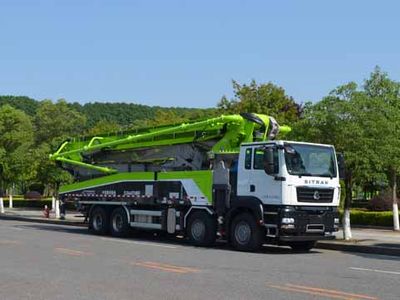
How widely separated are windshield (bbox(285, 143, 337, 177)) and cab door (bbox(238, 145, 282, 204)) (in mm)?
391

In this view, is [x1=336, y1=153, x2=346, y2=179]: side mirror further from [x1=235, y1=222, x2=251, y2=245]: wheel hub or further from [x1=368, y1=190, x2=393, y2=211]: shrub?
[x1=368, y1=190, x2=393, y2=211]: shrub

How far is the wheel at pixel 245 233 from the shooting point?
17750mm

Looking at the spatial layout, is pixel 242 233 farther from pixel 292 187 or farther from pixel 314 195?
pixel 314 195

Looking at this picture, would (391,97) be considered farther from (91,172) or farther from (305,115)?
(91,172)

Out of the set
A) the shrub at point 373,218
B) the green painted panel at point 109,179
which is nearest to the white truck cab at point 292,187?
the green painted panel at point 109,179

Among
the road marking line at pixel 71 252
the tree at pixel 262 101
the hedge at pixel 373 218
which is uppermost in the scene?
the tree at pixel 262 101

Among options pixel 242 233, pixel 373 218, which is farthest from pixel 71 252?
pixel 373 218

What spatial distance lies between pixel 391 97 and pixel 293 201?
28.9ft

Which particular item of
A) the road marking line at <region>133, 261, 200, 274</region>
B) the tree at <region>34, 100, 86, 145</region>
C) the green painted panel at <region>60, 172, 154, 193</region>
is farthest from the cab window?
the tree at <region>34, 100, 86, 145</region>

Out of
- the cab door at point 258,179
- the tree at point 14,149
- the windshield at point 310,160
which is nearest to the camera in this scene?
the cab door at point 258,179

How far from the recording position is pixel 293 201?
691 inches

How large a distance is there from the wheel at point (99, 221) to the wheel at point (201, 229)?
466 cm

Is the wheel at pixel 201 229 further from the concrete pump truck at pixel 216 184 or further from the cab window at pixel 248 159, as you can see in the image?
the cab window at pixel 248 159

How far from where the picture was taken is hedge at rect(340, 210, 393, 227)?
1172 inches
